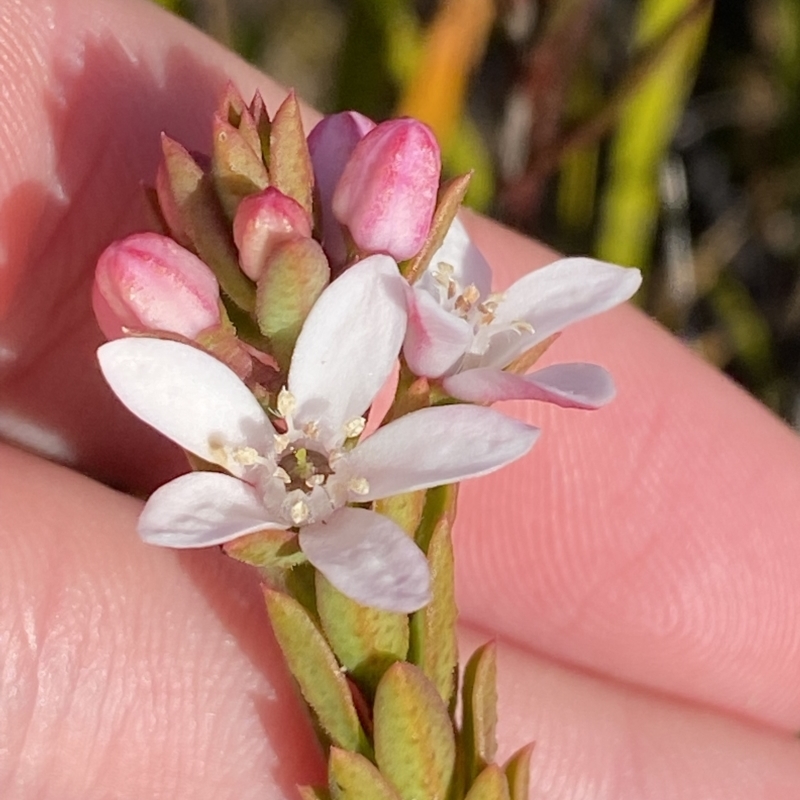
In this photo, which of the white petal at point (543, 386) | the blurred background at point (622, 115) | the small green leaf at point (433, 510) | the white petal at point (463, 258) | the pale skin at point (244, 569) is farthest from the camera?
the blurred background at point (622, 115)

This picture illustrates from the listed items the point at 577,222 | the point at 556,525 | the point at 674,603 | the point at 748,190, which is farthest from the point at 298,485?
the point at 748,190

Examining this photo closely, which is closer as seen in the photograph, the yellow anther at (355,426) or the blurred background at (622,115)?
the yellow anther at (355,426)

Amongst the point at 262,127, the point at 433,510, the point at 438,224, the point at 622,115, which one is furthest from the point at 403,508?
the point at 622,115

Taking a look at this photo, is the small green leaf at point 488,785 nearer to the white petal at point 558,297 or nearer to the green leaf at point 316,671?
the green leaf at point 316,671

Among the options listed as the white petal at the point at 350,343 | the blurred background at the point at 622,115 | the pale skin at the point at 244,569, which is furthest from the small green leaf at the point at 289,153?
the blurred background at the point at 622,115

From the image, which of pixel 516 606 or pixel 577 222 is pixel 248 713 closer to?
pixel 516 606

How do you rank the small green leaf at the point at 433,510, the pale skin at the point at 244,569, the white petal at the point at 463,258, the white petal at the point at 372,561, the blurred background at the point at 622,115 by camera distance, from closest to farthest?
the white petal at the point at 372,561, the small green leaf at the point at 433,510, the white petal at the point at 463,258, the pale skin at the point at 244,569, the blurred background at the point at 622,115

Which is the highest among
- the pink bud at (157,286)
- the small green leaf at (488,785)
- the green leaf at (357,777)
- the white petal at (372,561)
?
the pink bud at (157,286)
